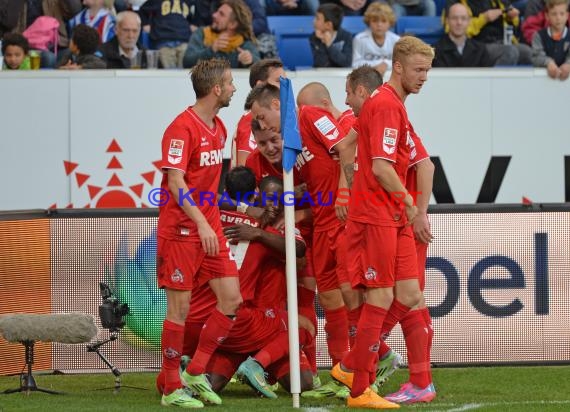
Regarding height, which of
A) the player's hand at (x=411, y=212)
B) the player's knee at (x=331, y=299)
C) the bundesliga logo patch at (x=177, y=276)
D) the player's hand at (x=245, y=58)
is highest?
the player's hand at (x=245, y=58)

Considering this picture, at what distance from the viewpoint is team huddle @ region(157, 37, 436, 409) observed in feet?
24.2

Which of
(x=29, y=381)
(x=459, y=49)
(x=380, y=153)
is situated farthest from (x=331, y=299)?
(x=459, y=49)

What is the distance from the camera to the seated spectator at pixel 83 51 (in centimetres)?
1223

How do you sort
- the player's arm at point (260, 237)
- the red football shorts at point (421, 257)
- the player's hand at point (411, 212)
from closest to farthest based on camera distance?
the player's hand at point (411, 212)
the red football shorts at point (421, 257)
the player's arm at point (260, 237)

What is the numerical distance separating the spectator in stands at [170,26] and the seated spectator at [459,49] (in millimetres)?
2632

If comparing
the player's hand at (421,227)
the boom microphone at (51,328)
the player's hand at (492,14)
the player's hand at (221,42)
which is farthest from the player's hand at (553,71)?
the boom microphone at (51,328)

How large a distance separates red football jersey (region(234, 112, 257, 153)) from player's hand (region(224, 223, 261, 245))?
82 centimetres

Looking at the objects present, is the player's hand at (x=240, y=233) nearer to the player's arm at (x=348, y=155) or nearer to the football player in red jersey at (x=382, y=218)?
the player's arm at (x=348, y=155)

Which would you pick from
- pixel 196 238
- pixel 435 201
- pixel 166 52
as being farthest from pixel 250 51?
pixel 196 238

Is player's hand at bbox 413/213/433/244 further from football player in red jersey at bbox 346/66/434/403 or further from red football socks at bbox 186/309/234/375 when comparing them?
red football socks at bbox 186/309/234/375

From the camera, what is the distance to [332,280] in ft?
27.3

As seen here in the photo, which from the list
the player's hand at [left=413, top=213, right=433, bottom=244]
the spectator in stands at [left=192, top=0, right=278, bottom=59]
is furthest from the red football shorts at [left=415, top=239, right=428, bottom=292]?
the spectator in stands at [left=192, top=0, right=278, bottom=59]

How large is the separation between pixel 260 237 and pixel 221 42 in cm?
458

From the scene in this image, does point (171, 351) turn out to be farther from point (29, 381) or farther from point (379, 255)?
point (379, 255)
